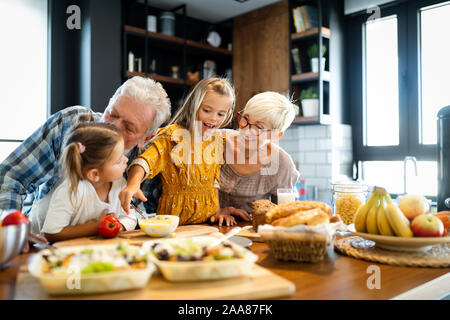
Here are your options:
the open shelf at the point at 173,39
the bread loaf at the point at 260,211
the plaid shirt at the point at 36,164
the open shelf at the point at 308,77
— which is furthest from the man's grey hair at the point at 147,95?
the open shelf at the point at 308,77

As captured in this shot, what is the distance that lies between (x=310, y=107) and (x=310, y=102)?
0.17 feet

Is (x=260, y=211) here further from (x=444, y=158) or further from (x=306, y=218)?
(x=444, y=158)

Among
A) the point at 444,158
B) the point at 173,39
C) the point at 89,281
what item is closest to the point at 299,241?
the point at 89,281

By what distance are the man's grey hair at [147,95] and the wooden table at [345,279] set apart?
0.84 meters

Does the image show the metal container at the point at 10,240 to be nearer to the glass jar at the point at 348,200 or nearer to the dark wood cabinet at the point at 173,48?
the glass jar at the point at 348,200

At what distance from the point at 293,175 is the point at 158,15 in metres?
3.07

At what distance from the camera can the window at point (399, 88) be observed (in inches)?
143

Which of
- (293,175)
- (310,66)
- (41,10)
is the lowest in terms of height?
(293,175)

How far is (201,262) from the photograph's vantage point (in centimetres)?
81

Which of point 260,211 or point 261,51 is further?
point 261,51

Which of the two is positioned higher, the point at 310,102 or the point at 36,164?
the point at 310,102

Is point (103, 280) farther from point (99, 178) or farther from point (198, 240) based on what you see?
point (99, 178)

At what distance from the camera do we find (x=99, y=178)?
1.45m
